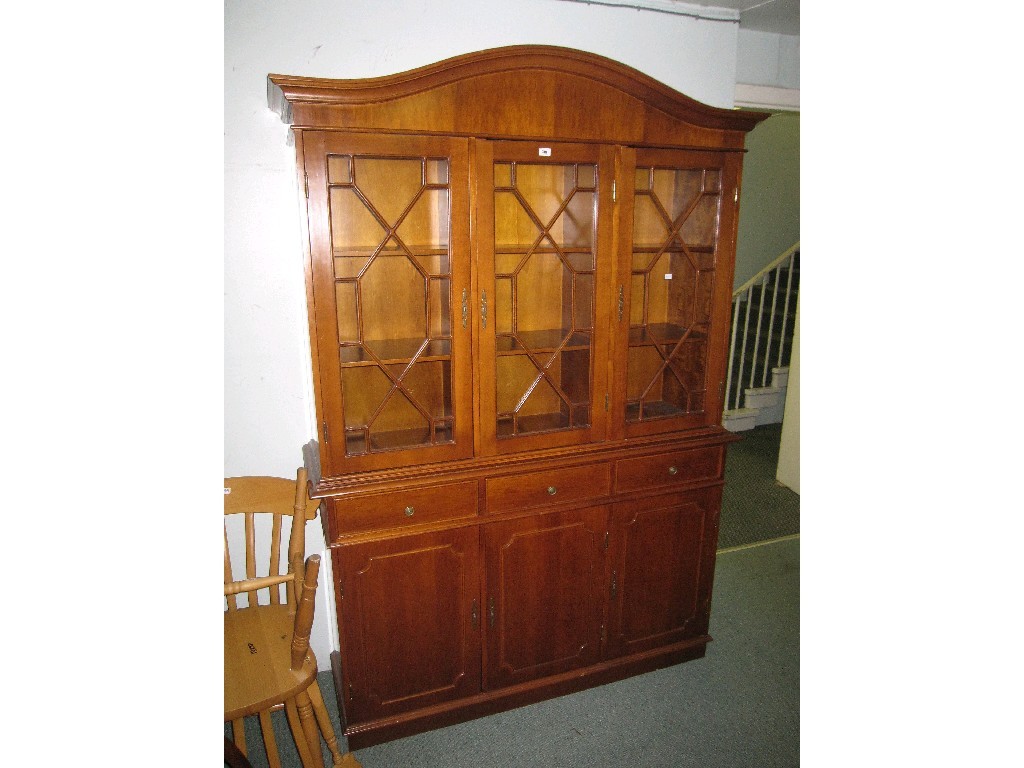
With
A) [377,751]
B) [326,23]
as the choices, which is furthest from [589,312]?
[377,751]

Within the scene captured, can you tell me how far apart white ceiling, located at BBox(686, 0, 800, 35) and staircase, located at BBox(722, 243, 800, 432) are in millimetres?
2731

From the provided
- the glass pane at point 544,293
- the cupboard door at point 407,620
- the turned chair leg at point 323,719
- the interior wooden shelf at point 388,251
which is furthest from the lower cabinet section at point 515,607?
the interior wooden shelf at point 388,251

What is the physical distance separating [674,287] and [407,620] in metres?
1.60

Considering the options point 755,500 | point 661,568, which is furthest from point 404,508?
point 755,500

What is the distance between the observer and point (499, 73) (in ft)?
5.53

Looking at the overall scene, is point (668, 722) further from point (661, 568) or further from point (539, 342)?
→ point (539, 342)

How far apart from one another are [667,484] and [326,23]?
78.4 inches

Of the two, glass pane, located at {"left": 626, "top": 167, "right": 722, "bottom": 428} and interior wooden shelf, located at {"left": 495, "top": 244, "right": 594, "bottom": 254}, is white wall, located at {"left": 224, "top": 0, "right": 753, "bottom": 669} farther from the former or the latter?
interior wooden shelf, located at {"left": 495, "top": 244, "right": 594, "bottom": 254}

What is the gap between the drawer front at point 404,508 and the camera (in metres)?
1.80

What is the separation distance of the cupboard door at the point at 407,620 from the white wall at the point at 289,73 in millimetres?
423

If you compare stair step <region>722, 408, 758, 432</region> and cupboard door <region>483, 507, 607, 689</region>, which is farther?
stair step <region>722, 408, 758, 432</region>

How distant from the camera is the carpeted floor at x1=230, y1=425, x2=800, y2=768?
1.94 m

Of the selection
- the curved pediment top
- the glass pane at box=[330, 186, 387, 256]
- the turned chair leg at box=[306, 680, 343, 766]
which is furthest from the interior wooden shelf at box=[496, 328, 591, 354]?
the turned chair leg at box=[306, 680, 343, 766]
